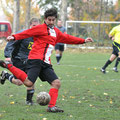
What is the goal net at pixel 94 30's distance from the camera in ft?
85.5

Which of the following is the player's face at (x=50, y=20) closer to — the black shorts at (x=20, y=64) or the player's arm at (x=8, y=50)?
the player's arm at (x=8, y=50)

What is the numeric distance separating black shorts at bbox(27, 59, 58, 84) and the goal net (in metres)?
19.6

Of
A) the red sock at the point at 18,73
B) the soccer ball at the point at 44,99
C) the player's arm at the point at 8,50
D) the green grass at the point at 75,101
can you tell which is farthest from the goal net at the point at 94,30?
the soccer ball at the point at 44,99

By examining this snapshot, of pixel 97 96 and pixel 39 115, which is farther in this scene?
pixel 97 96

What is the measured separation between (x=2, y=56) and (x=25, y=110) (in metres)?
1.59

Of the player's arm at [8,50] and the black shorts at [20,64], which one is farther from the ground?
the player's arm at [8,50]

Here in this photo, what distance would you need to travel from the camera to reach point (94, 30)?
26.5 meters

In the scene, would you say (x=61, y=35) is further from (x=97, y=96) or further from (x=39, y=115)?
(x=97, y=96)

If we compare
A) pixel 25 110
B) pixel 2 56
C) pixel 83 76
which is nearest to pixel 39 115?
pixel 25 110

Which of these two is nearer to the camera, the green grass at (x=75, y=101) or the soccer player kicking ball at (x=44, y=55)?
the green grass at (x=75, y=101)

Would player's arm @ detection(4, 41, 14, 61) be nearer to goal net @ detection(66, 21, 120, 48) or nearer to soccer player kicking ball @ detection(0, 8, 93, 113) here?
soccer player kicking ball @ detection(0, 8, 93, 113)

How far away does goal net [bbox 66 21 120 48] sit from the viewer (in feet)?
85.5

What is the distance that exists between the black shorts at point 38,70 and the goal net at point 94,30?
19.6m

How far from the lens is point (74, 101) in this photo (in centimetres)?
744
